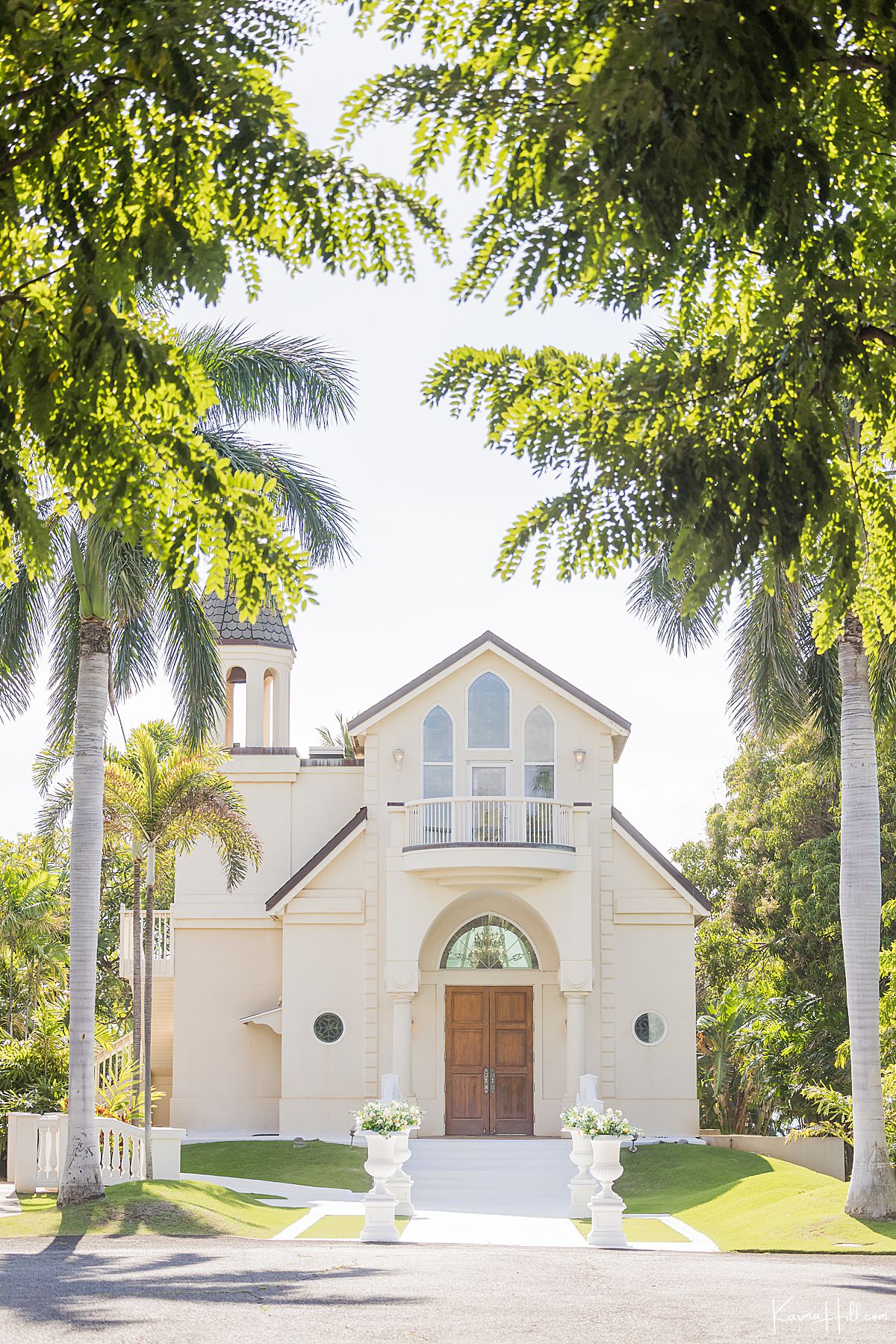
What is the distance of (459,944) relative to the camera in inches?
1129

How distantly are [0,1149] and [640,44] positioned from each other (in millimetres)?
23525

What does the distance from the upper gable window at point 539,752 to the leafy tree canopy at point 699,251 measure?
21591 mm

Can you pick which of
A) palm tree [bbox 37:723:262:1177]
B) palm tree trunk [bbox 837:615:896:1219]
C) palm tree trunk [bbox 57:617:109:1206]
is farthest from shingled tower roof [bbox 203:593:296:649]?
palm tree trunk [bbox 837:615:896:1219]

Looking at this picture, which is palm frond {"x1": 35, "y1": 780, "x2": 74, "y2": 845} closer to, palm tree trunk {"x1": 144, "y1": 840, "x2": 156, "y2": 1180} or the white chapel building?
palm tree trunk {"x1": 144, "y1": 840, "x2": 156, "y2": 1180}

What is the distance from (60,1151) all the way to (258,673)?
1403cm

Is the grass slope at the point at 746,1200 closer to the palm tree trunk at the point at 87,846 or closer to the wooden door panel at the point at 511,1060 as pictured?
the wooden door panel at the point at 511,1060

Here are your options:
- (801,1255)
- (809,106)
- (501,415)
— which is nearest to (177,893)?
(801,1255)

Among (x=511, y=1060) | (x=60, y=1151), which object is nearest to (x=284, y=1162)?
(x=511, y=1060)

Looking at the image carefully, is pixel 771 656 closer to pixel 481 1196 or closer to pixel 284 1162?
pixel 481 1196

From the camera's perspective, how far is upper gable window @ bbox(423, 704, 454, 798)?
2891 cm

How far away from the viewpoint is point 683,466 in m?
6.15

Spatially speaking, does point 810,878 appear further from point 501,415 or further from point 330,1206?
point 501,415

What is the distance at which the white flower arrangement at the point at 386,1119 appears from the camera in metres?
16.8

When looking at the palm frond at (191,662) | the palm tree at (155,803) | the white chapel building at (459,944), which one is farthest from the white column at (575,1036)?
the palm frond at (191,662)
